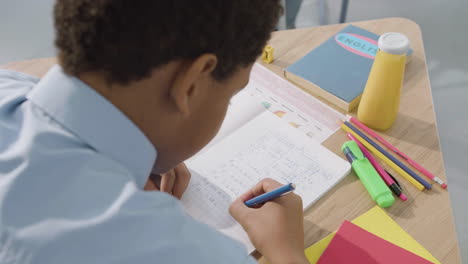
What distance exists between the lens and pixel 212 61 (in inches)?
19.1

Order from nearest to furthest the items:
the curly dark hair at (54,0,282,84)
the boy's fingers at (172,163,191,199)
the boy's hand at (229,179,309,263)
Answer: the curly dark hair at (54,0,282,84) → the boy's hand at (229,179,309,263) → the boy's fingers at (172,163,191,199)

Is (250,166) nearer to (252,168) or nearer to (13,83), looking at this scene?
(252,168)

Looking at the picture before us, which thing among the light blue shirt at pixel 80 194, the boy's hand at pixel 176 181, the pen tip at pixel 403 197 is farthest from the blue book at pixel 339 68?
the light blue shirt at pixel 80 194

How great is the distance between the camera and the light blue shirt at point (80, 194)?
1.46 ft

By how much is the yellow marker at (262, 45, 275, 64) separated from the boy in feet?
1.26

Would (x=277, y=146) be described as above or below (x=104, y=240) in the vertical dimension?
below

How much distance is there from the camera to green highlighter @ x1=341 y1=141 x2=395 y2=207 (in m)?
0.69

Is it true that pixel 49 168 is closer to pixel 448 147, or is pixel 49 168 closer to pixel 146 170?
pixel 146 170

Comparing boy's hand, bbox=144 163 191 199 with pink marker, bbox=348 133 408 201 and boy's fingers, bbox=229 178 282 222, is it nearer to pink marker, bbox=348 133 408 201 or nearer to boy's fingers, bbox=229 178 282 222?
boy's fingers, bbox=229 178 282 222

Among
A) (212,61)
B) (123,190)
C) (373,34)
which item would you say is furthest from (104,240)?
(373,34)

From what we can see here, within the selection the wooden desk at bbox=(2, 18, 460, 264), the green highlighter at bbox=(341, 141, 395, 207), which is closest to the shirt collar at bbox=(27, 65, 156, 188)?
the wooden desk at bbox=(2, 18, 460, 264)

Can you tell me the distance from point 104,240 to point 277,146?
413mm

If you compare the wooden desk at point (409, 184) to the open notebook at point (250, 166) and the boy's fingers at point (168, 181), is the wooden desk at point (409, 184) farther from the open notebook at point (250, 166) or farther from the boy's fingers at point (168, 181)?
the boy's fingers at point (168, 181)

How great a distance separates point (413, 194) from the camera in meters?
0.71
